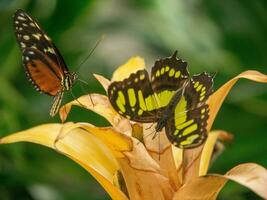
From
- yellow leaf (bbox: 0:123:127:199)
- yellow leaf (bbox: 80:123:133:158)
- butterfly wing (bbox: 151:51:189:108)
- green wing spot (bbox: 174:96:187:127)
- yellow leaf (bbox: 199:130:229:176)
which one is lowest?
yellow leaf (bbox: 199:130:229:176)

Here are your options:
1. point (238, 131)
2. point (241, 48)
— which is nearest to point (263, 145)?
point (238, 131)

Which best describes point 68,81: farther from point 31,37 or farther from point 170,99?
point 170,99

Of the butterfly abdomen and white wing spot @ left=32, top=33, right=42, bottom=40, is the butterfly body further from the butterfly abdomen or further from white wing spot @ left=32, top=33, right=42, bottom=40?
white wing spot @ left=32, top=33, right=42, bottom=40

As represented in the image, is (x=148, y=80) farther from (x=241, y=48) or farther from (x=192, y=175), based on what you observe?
(x=241, y=48)

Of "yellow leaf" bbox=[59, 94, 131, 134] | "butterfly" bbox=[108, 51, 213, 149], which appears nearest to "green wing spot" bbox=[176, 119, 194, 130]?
"butterfly" bbox=[108, 51, 213, 149]

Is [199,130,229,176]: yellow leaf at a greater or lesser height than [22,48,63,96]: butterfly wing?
lesser

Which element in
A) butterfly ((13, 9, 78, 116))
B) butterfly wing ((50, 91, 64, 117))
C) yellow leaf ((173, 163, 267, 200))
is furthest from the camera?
butterfly ((13, 9, 78, 116))
